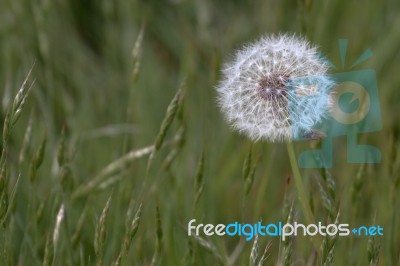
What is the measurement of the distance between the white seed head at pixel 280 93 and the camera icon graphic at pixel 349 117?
0.04ft

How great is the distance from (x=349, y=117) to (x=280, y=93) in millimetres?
388

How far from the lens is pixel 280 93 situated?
3.75ft

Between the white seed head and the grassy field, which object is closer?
the white seed head

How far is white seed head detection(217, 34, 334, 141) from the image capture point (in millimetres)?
1133

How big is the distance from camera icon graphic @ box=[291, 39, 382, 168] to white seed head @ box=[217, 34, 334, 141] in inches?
0.4

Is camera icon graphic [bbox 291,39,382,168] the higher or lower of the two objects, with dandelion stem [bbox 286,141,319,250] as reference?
higher

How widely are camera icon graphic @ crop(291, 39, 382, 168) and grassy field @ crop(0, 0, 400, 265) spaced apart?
0.04m

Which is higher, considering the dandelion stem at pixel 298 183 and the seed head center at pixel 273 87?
→ the seed head center at pixel 273 87

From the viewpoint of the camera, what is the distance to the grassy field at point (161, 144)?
1.29 meters

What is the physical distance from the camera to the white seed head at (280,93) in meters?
1.13

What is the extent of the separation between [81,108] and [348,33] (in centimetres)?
90

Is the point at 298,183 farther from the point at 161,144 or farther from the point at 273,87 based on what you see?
the point at 161,144

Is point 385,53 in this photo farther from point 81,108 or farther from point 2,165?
point 2,165

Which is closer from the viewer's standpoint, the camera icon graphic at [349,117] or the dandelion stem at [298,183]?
the dandelion stem at [298,183]
